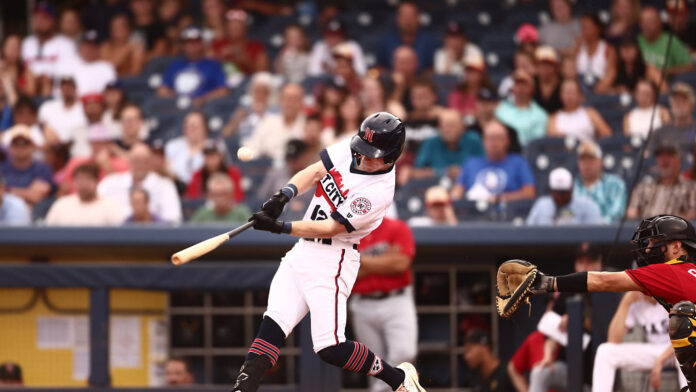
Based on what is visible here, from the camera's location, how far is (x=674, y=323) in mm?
5062

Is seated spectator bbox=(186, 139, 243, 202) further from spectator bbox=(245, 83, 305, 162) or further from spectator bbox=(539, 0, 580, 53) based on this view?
spectator bbox=(539, 0, 580, 53)

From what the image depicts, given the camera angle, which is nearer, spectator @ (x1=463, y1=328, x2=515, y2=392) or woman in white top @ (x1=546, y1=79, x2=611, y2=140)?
spectator @ (x1=463, y1=328, x2=515, y2=392)

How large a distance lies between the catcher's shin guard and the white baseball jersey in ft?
5.15

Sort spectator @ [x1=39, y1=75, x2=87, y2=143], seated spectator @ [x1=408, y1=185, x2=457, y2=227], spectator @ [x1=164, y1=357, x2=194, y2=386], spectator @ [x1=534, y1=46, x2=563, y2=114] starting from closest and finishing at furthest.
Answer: spectator @ [x1=164, y1=357, x2=194, y2=386]
seated spectator @ [x1=408, y1=185, x2=457, y2=227]
spectator @ [x1=534, y1=46, x2=563, y2=114]
spectator @ [x1=39, y1=75, x2=87, y2=143]

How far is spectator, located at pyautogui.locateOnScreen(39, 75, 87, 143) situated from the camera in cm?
1040

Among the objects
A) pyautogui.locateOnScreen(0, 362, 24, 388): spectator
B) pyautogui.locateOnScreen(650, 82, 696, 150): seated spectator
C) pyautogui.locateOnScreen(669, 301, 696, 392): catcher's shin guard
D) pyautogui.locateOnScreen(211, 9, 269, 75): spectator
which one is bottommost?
pyautogui.locateOnScreen(0, 362, 24, 388): spectator

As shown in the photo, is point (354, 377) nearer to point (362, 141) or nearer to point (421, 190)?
point (421, 190)

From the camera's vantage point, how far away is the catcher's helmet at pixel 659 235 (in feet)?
17.8

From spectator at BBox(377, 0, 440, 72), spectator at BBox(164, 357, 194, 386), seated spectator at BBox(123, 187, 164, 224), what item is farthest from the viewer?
spectator at BBox(377, 0, 440, 72)

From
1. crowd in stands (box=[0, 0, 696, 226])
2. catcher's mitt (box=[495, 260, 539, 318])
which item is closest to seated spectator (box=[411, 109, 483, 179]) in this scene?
crowd in stands (box=[0, 0, 696, 226])

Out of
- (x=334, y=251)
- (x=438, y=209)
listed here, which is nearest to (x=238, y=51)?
(x=438, y=209)

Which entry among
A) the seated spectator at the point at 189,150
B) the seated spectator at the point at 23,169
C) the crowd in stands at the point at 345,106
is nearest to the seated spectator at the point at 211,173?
the crowd in stands at the point at 345,106

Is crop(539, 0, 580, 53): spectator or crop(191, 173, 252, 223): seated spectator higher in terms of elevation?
crop(539, 0, 580, 53): spectator

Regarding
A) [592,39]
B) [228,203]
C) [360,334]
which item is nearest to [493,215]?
[360,334]
